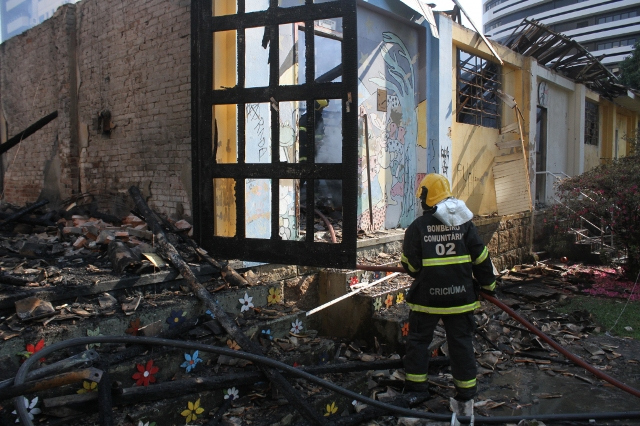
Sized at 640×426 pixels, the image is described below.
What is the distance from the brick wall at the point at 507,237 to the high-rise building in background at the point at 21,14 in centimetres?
1058

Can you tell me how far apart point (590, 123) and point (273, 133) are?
1667 cm

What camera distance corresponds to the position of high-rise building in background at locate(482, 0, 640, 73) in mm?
58528

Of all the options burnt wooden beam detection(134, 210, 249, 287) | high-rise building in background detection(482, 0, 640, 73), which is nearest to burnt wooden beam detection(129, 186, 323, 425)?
burnt wooden beam detection(134, 210, 249, 287)

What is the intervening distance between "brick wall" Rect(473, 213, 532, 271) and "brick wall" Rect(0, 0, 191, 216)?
6473 millimetres

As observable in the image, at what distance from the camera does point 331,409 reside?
3867 millimetres

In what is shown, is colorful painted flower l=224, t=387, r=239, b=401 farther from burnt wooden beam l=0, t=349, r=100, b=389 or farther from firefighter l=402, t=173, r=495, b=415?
firefighter l=402, t=173, r=495, b=415

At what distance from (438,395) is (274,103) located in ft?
10.4

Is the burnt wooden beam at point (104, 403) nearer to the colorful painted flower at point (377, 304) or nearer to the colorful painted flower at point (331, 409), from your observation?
the colorful painted flower at point (331, 409)

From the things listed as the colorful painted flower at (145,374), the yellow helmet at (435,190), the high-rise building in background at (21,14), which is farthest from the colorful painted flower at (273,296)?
the high-rise building in background at (21,14)

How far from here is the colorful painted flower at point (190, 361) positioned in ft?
12.0

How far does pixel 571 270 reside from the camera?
1001cm

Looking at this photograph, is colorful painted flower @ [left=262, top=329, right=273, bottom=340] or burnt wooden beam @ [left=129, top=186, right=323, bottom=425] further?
colorful painted flower @ [left=262, top=329, right=273, bottom=340]

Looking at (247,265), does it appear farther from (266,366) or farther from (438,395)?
(438,395)

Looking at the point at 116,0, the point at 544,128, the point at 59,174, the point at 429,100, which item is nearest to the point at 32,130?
the point at 59,174
